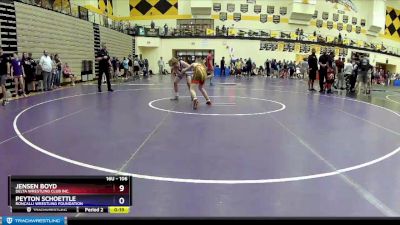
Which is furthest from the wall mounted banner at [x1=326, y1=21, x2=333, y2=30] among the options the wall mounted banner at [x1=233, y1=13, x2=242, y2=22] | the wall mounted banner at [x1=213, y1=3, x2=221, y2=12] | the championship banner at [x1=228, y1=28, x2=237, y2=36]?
the wall mounted banner at [x1=213, y1=3, x2=221, y2=12]

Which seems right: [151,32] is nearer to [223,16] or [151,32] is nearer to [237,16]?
[223,16]

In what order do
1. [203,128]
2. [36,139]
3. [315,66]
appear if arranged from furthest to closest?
[315,66] < [203,128] < [36,139]

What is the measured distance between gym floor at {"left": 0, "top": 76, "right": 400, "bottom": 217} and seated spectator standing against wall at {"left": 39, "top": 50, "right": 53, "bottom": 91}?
5.09 meters

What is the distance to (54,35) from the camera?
63.1ft

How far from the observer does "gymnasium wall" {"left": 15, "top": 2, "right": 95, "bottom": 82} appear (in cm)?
1606

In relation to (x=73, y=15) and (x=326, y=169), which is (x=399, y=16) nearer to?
(x=73, y=15)

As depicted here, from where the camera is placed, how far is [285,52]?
39.6 m

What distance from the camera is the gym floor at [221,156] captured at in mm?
3949

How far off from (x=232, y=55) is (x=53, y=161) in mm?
33983

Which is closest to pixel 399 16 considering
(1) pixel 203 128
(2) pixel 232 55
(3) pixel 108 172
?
(2) pixel 232 55

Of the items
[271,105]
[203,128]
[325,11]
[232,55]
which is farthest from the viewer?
[325,11]

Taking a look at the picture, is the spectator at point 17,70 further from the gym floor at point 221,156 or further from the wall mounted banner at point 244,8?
the wall mounted banner at point 244,8

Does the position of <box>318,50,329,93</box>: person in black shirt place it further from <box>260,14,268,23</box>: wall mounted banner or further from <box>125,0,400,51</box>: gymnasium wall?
<box>260,14,268,23</box>: wall mounted banner

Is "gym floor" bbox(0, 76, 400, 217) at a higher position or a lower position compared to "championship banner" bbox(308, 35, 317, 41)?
lower
